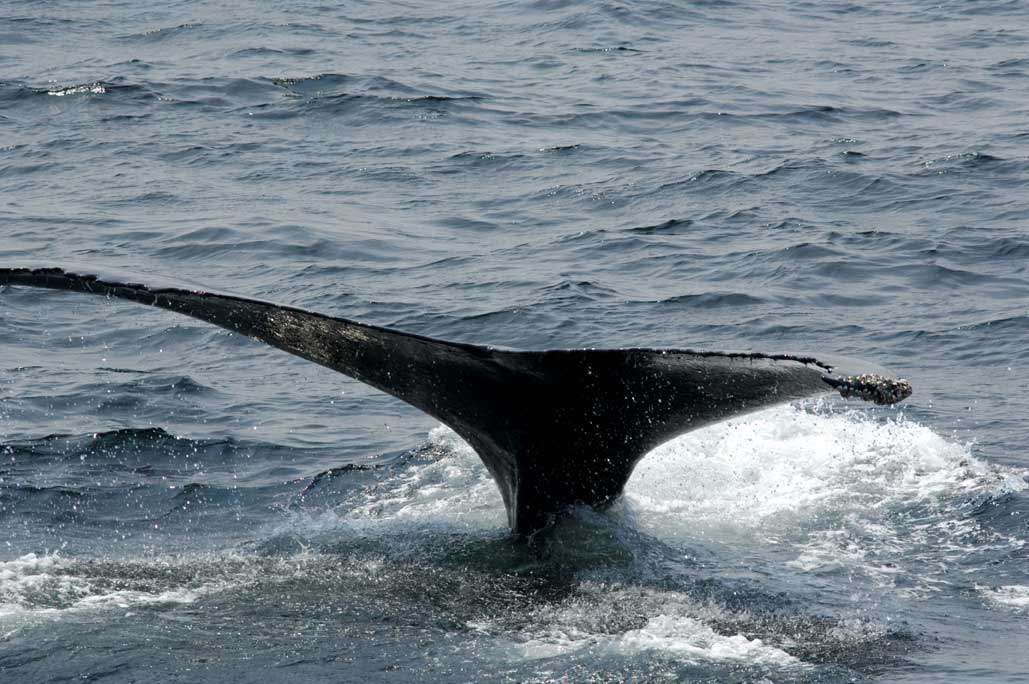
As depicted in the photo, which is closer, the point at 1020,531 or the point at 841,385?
the point at 841,385

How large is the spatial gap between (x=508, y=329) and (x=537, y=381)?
228 inches

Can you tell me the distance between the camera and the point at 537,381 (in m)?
5.55

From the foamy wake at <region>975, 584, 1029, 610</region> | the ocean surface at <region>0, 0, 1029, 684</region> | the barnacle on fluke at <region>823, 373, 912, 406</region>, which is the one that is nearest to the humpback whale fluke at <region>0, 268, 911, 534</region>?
the barnacle on fluke at <region>823, 373, 912, 406</region>

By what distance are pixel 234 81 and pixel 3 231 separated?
7.27 metres

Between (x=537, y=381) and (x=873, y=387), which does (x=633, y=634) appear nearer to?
(x=537, y=381)

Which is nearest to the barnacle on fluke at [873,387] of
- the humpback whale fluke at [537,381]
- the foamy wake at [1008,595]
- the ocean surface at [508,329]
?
the humpback whale fluke at [537,381]

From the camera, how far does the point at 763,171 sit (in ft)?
52.3

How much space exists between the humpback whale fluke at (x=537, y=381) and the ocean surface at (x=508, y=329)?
0.99 ft

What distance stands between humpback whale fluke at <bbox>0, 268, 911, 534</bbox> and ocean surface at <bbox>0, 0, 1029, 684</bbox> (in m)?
0.30

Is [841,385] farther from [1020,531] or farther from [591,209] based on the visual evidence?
[591,209]

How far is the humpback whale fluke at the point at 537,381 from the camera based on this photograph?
5.24 m

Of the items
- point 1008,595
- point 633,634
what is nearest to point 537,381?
point 633,634

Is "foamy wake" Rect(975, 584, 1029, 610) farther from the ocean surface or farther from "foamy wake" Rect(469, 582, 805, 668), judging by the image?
"foamy wake" Rect(469, 582, 805, 668)

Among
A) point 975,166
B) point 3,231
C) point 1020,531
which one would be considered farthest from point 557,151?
point 1020,531
